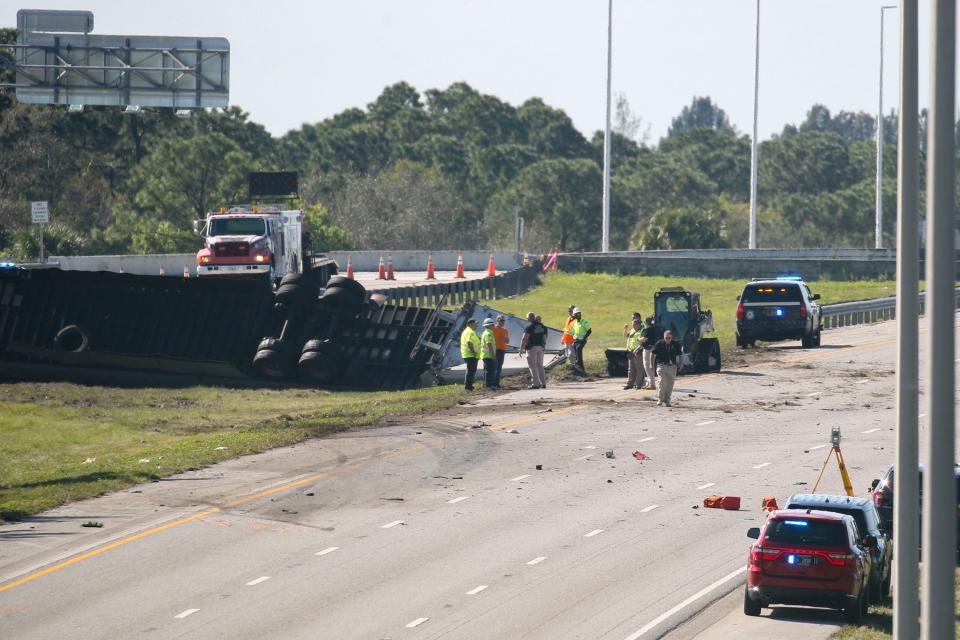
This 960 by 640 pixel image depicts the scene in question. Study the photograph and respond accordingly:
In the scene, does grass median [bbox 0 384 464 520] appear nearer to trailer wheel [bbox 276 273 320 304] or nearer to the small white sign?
trailer wheel [bbox 276 273 320 304]

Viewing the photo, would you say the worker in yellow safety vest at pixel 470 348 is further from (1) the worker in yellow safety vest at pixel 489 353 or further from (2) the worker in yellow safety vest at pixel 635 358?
(2) the worker in yellow safety vest at pixel 635 358

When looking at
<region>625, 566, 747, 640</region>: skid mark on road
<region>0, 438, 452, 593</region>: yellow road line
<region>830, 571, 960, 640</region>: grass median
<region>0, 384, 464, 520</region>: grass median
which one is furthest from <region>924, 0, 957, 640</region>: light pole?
<region>0, 384, 464, 520</region>: grass median

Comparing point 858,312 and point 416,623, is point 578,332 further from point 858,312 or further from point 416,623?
point 416,623

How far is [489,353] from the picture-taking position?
36375 millimetres

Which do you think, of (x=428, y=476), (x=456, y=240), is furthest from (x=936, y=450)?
(x=456, y=240)

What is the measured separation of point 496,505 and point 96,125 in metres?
89.6

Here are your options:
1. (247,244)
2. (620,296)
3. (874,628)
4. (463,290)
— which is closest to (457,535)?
(874,628)

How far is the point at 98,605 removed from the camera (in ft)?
57.8

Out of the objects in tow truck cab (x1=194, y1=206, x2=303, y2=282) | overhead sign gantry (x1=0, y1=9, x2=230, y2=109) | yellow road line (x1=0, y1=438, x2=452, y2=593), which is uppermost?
overhead sign gantry (x1=0, y1=9, x2=230, y2=109)

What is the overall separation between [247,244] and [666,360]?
16981mm

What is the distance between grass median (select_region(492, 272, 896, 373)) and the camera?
5694cm

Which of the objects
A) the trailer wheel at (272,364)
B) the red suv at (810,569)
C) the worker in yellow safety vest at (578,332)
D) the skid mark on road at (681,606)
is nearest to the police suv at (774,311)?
the worker in yellow safety vest at (578,332)

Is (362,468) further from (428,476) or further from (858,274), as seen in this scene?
(858,274)

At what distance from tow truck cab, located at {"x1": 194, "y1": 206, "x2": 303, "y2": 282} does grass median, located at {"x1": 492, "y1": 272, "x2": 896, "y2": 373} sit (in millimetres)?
10726
